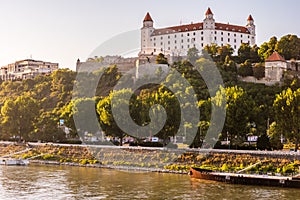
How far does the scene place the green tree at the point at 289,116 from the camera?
46.4m

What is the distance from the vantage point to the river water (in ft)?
109

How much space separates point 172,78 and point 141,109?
26657mm

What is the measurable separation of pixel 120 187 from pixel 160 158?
13336mm

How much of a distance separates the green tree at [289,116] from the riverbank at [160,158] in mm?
4404

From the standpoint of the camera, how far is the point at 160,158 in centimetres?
4956

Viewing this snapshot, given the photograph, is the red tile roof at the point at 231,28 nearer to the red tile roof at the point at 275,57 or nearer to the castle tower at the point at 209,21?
the castle tower at the point at 209,21

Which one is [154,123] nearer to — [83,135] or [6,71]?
[83,135]

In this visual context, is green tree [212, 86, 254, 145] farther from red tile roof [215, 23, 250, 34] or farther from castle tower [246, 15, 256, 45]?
castle tower [246, 15, 256, 45]

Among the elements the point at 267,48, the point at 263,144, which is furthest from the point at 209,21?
the point at 263,144

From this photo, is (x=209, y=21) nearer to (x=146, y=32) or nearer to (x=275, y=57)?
(x=146, y=32)

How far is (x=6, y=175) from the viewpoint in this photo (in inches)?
1747

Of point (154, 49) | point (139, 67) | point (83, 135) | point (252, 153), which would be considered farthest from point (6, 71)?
point (252, 153)

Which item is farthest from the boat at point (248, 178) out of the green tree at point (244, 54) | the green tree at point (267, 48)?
the green tree at point (244, 54)

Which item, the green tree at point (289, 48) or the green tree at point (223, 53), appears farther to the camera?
the green tree at point (223, 53)
